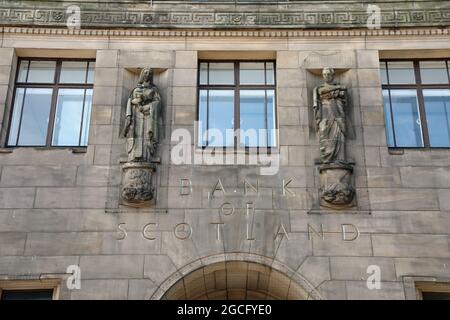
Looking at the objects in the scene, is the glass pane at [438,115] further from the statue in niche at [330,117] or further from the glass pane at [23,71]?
the glass pane at [23,71]

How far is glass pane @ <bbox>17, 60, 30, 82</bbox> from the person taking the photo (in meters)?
16.6

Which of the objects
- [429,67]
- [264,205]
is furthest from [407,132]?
[264,205]

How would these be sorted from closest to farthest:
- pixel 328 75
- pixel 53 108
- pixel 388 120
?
pixel 328 75 → pixel 388 120 → pixel 53 108

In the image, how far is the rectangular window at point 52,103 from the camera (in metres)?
16.0

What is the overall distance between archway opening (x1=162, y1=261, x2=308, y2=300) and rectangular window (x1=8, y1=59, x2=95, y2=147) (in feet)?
14.8

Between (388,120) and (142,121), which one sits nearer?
(142,121)

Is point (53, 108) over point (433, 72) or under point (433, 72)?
under

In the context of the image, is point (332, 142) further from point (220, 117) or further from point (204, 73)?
point (204, 73)

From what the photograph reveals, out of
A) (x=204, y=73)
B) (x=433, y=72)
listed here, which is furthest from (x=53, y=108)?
(x=433, y=72)

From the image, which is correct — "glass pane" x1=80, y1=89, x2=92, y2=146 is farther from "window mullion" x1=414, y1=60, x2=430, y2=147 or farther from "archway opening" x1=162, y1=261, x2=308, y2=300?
"window mullion" x1=414, y1=60, x2=430, y2=147

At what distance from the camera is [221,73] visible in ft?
55.2

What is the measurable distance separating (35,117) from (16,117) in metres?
0.48

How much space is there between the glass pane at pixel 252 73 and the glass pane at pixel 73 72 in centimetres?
418
